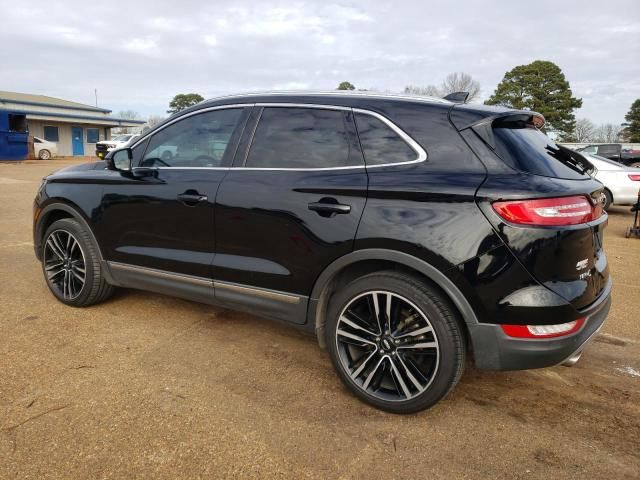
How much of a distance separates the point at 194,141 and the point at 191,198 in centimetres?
47

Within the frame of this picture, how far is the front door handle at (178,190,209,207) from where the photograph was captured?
3.24 metres

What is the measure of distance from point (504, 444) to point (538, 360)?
457 mm

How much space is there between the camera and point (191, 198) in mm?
3287

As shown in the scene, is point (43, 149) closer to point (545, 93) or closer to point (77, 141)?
point (77, 141)

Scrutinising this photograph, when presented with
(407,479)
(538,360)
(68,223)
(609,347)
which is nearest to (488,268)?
(538,360)

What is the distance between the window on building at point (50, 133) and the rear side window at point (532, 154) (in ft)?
135

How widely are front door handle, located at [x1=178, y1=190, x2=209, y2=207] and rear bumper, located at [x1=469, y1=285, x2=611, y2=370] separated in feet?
6.19

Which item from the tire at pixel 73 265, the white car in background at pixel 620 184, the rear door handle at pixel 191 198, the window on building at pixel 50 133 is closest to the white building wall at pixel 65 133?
the window on building at pixel 50 133

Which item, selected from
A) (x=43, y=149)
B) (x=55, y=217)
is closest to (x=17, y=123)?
(x=43, y=149)

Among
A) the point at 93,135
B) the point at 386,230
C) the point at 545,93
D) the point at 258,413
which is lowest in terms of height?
the point at 258,413

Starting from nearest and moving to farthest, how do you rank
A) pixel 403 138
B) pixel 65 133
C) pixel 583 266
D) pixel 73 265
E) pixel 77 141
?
1. pixel 583 266
2. pixel 403 138
3. pixel 73 265
4. pixel 65 133
5. pixel 77 141

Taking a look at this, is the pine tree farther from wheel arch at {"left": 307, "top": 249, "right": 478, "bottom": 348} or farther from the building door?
wheel arch at {"left": 307, "top": 249, "right": 478, "bottom": 348}

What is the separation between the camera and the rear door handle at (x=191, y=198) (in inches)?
127

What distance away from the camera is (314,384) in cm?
298
